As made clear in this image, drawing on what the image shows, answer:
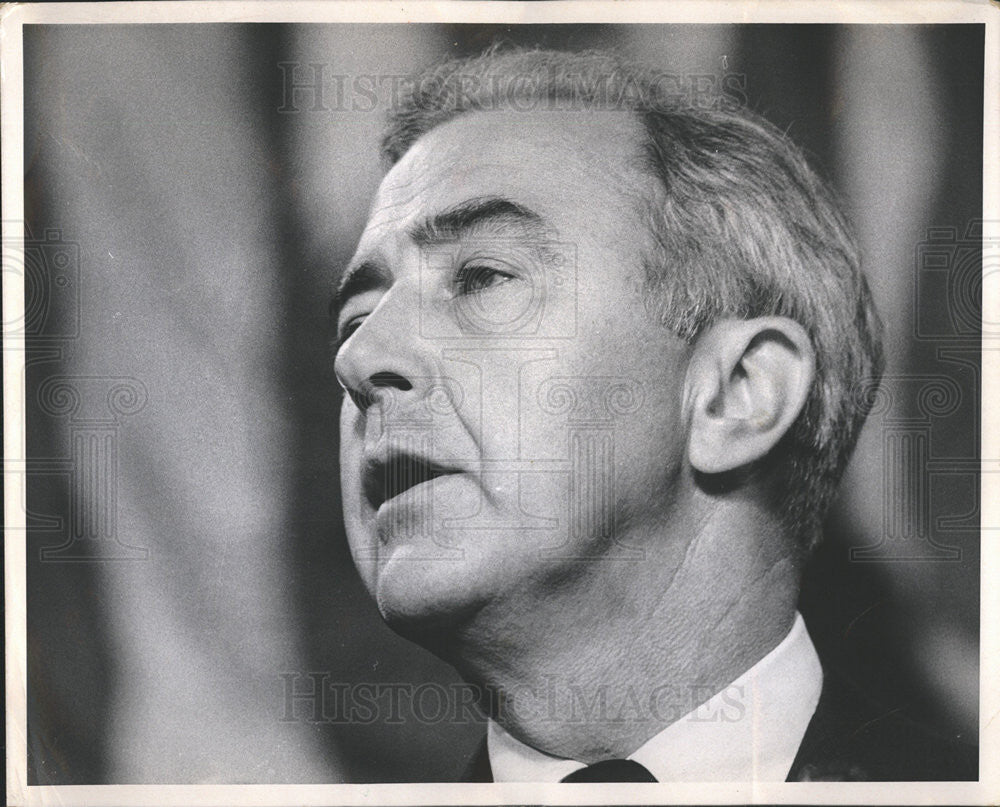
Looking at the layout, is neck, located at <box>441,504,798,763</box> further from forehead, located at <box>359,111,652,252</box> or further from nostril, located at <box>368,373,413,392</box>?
forehead, located at <box>359,111,652,252</box>

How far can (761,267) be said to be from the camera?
1.16 m

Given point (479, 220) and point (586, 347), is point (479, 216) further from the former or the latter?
point (586, 347)

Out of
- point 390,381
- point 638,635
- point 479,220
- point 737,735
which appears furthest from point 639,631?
point 479,220

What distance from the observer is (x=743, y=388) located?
1151 millimetres

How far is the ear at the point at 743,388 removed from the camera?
114 centimetres

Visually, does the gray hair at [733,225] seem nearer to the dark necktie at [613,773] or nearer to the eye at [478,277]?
the eye at [478,277]

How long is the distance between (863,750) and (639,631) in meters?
0.35

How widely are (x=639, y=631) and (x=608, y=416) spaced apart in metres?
0.27

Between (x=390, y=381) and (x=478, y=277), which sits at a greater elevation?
(x=478, y=277)

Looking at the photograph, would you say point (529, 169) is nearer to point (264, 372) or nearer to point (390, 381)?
point (390, 381)

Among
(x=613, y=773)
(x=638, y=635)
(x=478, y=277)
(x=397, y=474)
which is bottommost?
(x=613, y=773)

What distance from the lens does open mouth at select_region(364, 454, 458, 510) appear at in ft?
3.87

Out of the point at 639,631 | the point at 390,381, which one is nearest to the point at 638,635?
the point at 639,631

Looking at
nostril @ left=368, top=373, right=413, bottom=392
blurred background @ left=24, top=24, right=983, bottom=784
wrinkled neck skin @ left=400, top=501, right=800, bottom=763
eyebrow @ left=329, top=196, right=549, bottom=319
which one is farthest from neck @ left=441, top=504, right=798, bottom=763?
eyebrow @ left=329, top=196, right=549, bottom=319
